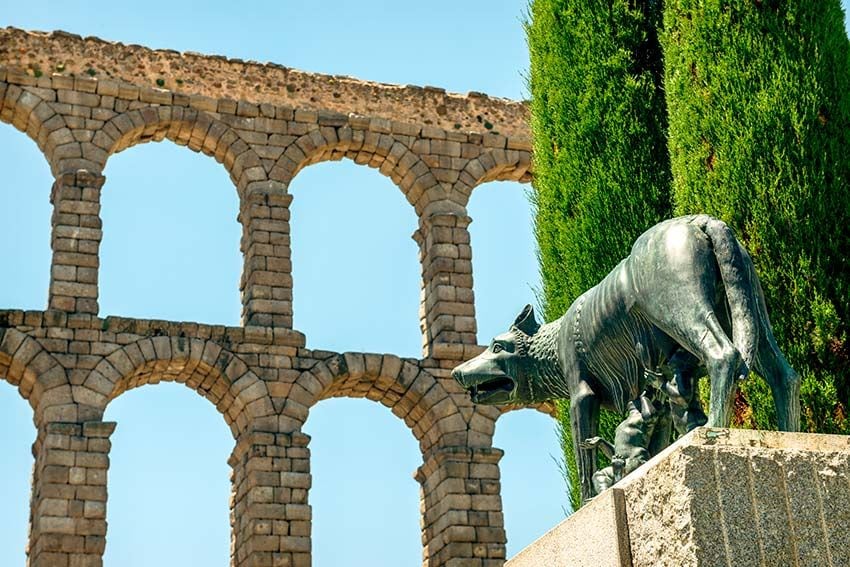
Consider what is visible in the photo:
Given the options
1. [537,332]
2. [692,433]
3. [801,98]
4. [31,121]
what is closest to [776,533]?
[692,433]

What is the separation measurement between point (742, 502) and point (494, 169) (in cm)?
1695

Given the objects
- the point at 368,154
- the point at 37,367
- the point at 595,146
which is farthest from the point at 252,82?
the point at 595,146

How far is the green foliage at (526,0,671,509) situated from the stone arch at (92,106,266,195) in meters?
9.70

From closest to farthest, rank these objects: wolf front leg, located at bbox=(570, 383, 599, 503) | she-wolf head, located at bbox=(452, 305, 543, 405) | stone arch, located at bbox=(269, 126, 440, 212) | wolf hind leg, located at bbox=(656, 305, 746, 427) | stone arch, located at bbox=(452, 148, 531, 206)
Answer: wolf hind leg, located at bbox=(656, 305, 746, 427) < wolf front leg, located at bbox=(570, 383, 599, 503) < she-wolf head, located at bbox=(452, 305, 543, 405) < stone arch, located at bbox=(269, 126, 440, 212) < stone arch, located at bbox=(452, 148, 531, 206)

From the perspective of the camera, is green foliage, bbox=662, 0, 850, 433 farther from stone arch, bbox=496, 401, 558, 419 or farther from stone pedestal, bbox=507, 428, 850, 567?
stone arch, bbox=496, 401, 558, 419

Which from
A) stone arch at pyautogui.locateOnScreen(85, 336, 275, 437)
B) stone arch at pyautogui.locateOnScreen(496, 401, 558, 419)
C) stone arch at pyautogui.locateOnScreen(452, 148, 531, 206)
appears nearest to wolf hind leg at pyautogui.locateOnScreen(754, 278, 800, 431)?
stone arch at pyautogui.locateOnScreen(85, 336, 275, 437)

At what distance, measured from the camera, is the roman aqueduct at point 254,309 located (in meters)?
16.9

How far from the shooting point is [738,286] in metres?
4.33

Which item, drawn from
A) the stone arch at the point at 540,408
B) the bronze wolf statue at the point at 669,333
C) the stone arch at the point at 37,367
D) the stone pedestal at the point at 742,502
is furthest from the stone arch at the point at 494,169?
the stone pedestal at the point at 742,502

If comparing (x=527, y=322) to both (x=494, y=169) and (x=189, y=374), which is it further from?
(x=494, y=169)

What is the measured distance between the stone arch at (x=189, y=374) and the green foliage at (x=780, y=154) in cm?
1016

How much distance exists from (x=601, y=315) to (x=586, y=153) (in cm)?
477

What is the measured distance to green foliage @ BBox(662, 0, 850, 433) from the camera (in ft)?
24.7

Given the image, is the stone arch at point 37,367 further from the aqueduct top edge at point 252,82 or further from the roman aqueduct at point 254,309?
the aqueduct top edge at point 252,82
